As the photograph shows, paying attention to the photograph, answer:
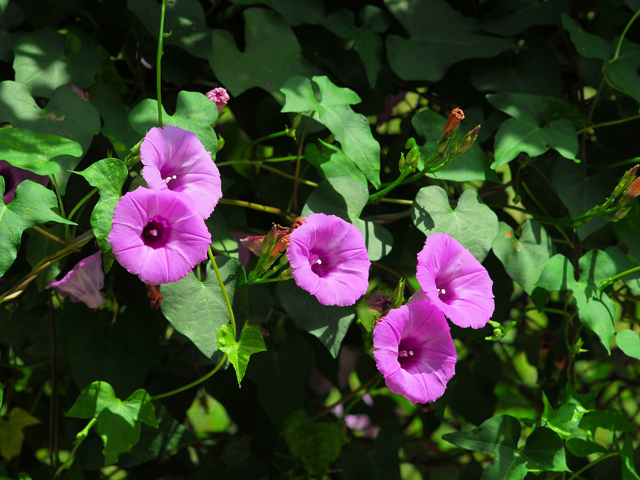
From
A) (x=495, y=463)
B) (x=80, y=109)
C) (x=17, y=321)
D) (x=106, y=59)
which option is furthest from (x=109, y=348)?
→ (x=495, y=463)

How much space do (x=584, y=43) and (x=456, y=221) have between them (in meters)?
0.59

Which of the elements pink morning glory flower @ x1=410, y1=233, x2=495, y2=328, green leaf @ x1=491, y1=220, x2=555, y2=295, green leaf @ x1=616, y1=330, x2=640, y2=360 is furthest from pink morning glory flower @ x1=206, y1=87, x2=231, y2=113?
green leaf @ x1=616, y1=330, x2=640, y2=360

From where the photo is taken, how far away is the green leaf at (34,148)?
3.03 feet

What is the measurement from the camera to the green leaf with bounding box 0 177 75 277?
87cm

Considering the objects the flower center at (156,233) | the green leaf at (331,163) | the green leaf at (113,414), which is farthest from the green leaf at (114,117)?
the green leaf at (113,414)

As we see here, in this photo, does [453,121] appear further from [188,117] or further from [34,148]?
[34,148]

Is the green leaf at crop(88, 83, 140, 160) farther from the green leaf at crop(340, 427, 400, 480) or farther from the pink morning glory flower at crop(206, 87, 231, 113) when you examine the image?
the green leaf at crop(340, 427, 400, 480)

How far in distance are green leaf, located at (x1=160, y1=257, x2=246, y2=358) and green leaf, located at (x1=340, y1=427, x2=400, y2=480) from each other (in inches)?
30.5

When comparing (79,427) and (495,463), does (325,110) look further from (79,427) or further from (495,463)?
(79,427)

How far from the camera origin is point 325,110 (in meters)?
1.12

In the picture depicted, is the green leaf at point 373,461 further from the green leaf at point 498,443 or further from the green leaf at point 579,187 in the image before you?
the green leaf at point 579,187

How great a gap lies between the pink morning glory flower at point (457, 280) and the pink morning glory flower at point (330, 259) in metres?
0.11

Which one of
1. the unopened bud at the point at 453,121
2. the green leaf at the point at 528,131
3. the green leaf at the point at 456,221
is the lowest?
the green leaf at the point at 456,221

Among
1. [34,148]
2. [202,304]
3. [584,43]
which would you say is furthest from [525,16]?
[34,148]
